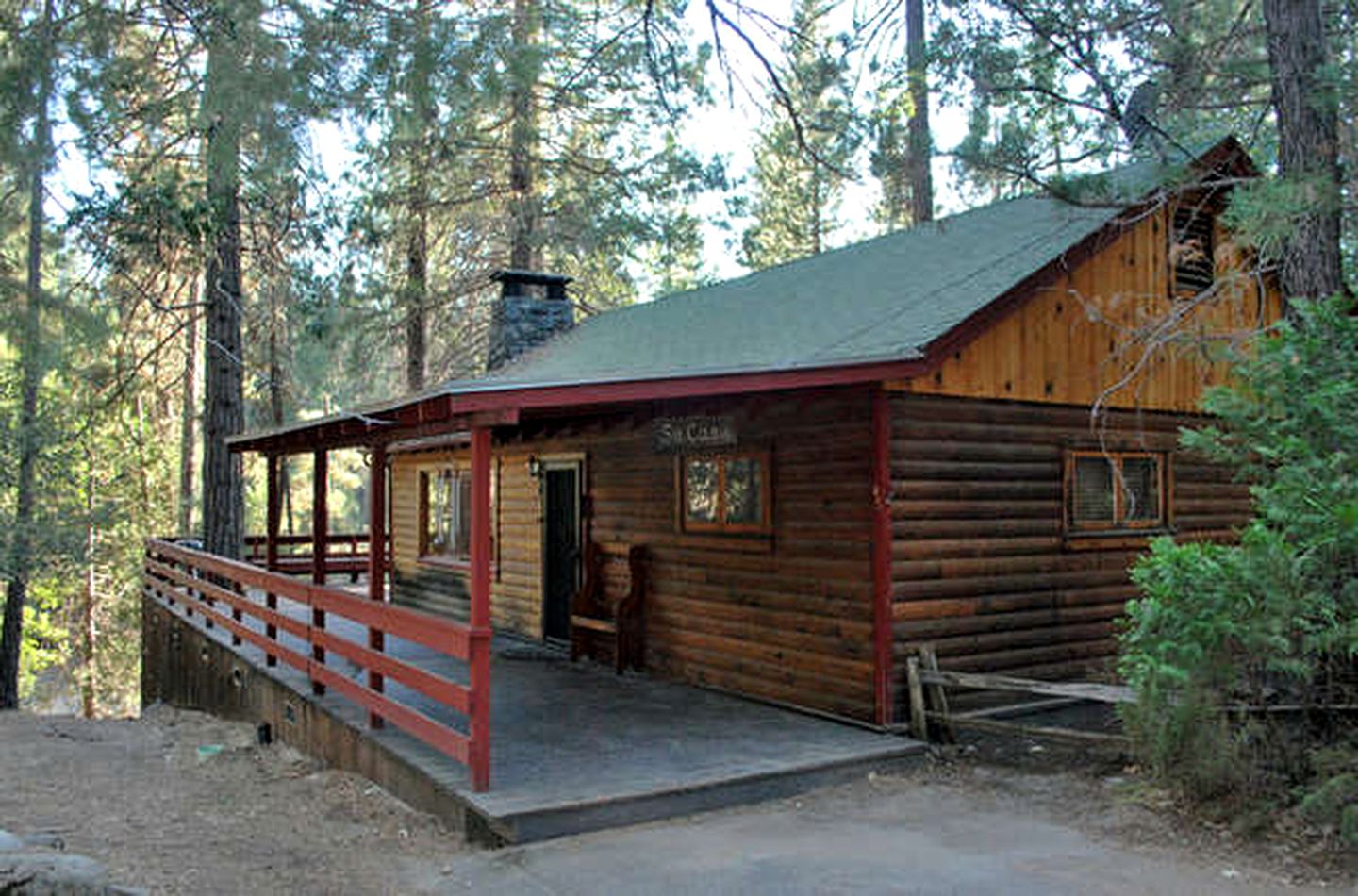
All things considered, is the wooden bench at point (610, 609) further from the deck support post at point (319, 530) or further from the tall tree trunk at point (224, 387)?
the tall tree trunk at point (224, 387)

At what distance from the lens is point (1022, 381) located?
800 cm

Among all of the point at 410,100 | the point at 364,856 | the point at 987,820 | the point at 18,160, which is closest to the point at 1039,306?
the point at 987,820

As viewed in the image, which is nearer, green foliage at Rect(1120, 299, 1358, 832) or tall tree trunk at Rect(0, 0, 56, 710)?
green foliage at Rect(1120, 299, 1358, 832)

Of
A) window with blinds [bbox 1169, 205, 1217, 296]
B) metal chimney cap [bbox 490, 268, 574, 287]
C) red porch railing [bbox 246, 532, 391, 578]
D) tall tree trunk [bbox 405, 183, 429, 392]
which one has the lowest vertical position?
red porch railing [bbox 246, 532, 391, 578]

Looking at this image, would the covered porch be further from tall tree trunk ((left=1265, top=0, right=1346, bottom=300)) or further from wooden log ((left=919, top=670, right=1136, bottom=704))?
tall tree trunk ((left=1265, top=0, right=1346, bottom=300))

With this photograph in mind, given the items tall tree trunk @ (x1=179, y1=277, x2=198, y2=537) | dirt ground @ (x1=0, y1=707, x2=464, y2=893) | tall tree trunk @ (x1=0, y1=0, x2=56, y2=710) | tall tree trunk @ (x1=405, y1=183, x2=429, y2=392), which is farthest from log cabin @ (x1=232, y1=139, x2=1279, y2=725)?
tall tree trunk @ (x1=179, y1=277, x2=198, y2=537)

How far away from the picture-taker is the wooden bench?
9.45 meters

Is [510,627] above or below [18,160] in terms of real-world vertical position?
below

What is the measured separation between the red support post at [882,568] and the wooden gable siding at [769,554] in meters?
0.08

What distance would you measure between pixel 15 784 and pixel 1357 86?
1042 centimetres

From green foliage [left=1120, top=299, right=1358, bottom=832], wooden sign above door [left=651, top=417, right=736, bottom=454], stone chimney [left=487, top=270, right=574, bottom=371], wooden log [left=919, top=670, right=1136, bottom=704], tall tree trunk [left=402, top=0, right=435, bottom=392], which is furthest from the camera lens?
tall tree trunk [left=402, top=0, right=435, bottom=392]

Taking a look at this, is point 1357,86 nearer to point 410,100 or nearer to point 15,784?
point 410,100

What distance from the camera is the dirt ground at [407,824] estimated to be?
4.93 meters

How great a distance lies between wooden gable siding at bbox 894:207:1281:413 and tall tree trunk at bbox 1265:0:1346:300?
43cm
